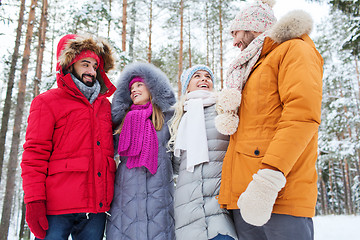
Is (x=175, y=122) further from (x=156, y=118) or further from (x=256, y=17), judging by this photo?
(x=256, y=17)

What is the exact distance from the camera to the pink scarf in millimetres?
2916

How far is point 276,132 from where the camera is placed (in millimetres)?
1682

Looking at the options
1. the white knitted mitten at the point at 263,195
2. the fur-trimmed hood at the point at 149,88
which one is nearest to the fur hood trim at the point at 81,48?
the fur-trimmed hood at the point at 149,88

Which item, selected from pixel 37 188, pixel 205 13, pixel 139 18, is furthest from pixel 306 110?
pixel 205 13

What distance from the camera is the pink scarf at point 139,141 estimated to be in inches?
115

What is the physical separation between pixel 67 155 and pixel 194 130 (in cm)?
126

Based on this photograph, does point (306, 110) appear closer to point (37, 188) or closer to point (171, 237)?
point (171, 237)

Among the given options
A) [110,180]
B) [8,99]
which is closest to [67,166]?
[110,180]

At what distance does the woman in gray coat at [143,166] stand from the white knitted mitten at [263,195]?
1429 mm

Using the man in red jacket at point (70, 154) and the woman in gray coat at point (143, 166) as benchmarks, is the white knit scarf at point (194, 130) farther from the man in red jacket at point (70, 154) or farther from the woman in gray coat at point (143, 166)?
the man in red jacket at point (70, 154)

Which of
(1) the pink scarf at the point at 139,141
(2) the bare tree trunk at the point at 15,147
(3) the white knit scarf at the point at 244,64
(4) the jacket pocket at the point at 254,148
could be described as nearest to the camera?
(4) the jacket pocket at the point at 254,148

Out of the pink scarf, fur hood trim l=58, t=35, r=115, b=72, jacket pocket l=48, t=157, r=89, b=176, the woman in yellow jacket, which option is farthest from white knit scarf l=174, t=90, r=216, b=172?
fur hood trim l=58, t=35, r=115, b=72

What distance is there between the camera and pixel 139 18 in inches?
531

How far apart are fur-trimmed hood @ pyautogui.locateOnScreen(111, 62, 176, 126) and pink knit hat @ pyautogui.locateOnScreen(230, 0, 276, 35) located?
4.44ft
